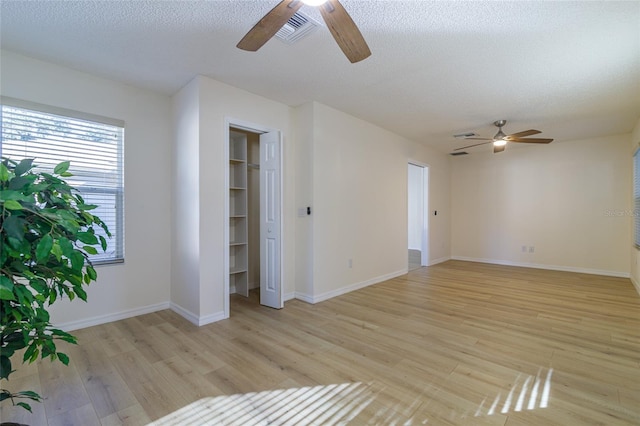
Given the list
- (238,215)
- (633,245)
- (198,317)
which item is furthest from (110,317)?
(633,245)

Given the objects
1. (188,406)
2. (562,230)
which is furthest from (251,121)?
(562,230)

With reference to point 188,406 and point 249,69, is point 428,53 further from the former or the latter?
point 188,406

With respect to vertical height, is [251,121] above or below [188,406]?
above

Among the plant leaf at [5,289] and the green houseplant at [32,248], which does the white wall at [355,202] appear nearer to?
the green houseplant at [32,248]

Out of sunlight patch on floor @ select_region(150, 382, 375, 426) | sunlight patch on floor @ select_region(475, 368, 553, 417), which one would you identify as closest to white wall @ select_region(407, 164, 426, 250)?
sunlight patch on floor @ select_region(475, 368, 553, 417)

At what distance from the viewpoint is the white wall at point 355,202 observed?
3.87 metres

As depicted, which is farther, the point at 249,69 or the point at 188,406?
the point at 249,69

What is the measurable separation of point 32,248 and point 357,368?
6.76 ft

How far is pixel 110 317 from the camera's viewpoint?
3.12 meters

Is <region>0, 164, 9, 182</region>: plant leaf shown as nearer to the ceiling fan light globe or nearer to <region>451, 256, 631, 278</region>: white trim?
Result: the ceiling fan light globe

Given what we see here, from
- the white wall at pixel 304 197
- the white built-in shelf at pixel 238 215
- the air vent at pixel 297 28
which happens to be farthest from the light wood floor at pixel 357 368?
the air vent at pixel 297 28

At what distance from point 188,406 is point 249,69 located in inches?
112

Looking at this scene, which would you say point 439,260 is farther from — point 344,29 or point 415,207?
point 344,29

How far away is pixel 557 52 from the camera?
2.54m
